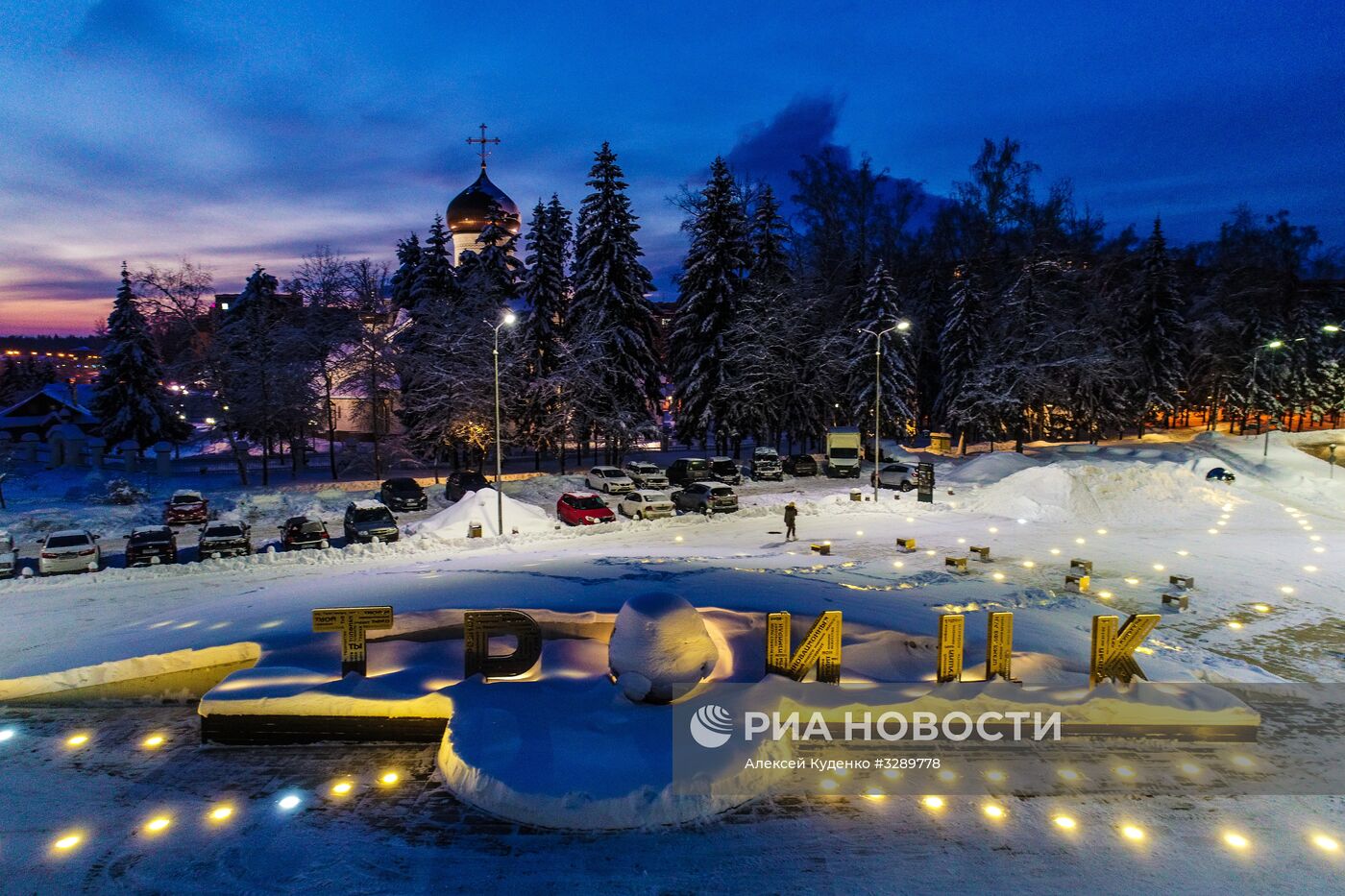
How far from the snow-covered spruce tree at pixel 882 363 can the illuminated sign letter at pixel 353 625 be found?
37.9 m

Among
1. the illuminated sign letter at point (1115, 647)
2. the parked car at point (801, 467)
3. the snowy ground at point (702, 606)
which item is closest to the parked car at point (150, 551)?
the snowy ground at point (702, 606)

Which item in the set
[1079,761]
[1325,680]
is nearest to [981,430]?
[1325,680]

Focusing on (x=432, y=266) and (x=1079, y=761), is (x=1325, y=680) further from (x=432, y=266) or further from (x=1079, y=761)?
(x=432, y=266)

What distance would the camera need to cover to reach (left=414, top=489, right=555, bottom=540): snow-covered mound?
2253cm

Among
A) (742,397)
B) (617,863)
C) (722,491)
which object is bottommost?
(617,863)

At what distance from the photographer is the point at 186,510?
84.5 ft

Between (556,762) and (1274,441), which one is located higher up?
(1274,441)

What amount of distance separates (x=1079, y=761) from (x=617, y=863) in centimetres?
619

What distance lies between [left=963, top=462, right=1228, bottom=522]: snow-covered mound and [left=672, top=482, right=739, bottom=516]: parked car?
32.3ft

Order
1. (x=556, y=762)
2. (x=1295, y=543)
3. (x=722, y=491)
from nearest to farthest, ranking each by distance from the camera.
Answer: (x=556, y=762) → (x=1295, y=543) → (x=722, y=491)

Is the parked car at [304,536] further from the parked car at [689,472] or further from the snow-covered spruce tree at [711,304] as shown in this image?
the snow-covered spruce tree at [711,304]

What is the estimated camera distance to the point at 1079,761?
9.06 m

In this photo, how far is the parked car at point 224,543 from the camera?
65.9 ft

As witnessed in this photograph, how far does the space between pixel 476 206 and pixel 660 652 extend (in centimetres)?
4678
